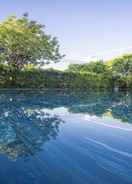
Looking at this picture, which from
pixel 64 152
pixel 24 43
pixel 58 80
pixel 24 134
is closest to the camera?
pixel 64 152

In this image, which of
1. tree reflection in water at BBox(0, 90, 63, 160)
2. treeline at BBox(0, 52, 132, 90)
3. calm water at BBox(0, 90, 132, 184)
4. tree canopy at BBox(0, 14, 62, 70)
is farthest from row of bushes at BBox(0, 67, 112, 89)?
A: calm water at BBox(0, 90, 132, 184)

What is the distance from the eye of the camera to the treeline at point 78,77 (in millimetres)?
20922

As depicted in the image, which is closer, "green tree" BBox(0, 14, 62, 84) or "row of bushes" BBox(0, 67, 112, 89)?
"green tree" BBox(0, 14, 62, 84)

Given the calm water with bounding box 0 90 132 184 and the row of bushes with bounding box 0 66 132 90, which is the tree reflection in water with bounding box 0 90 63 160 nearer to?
the calm water with bounding box 0 90 132 184

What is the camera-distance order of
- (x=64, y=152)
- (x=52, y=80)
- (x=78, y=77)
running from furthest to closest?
1. (x=78, y=77)
2. (x=52, y=80)
3. (x=64, y=152)

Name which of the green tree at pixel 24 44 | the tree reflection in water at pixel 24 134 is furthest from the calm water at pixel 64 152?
the green tree at pixel 24 44

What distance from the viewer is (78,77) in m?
25.6

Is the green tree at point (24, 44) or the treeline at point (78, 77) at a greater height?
the green tree at point (24, 44)

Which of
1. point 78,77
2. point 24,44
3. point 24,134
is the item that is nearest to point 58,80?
point 78,77

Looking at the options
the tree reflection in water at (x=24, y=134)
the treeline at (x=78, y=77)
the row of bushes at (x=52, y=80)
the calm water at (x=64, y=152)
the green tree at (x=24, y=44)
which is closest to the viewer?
the calm water at (x=64, y=152)

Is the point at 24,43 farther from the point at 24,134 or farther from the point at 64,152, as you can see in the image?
the point at 64,152

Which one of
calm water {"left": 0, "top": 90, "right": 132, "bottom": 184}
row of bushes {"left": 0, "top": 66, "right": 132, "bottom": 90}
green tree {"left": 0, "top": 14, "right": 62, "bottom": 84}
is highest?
green tree {"left": 0, "top": 14, "right": 62, "bottom": 84}

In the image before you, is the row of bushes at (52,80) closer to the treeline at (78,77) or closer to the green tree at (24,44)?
the treeline at (78,77)

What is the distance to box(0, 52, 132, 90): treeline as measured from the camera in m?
20.9
